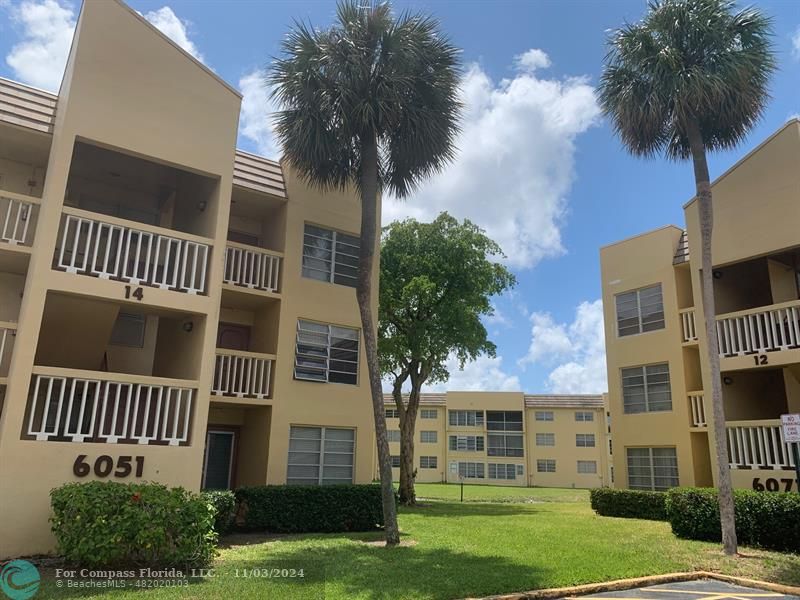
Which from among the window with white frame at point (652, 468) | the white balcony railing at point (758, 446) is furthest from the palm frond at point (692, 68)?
the window with white frame at point (652, 468)

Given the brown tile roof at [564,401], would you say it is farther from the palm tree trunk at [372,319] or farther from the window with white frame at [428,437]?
the palm tree trunk at [372,319]

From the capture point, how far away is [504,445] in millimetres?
61031

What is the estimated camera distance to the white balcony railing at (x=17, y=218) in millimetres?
12148

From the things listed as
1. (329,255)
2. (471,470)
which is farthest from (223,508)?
(471,470)

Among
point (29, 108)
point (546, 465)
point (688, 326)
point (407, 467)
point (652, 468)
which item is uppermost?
point (29, 108)

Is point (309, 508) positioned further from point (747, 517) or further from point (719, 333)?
point (719, 333)

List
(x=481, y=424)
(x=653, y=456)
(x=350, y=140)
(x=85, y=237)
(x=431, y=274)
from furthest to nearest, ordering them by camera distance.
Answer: (x=481, y=424), (x=431, y=274), (x=653, y=456), (x=350, y=140), (x=85, y=237)

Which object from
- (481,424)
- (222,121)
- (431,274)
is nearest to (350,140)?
(222,121)

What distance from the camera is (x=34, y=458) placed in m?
10.8

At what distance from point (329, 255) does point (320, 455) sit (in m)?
5.85

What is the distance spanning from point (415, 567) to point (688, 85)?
37.3 feet

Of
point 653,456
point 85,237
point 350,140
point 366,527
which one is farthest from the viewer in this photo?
point 653,456

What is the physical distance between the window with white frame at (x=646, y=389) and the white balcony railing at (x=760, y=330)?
12.3ft

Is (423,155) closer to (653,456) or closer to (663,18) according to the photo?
(663,18)
